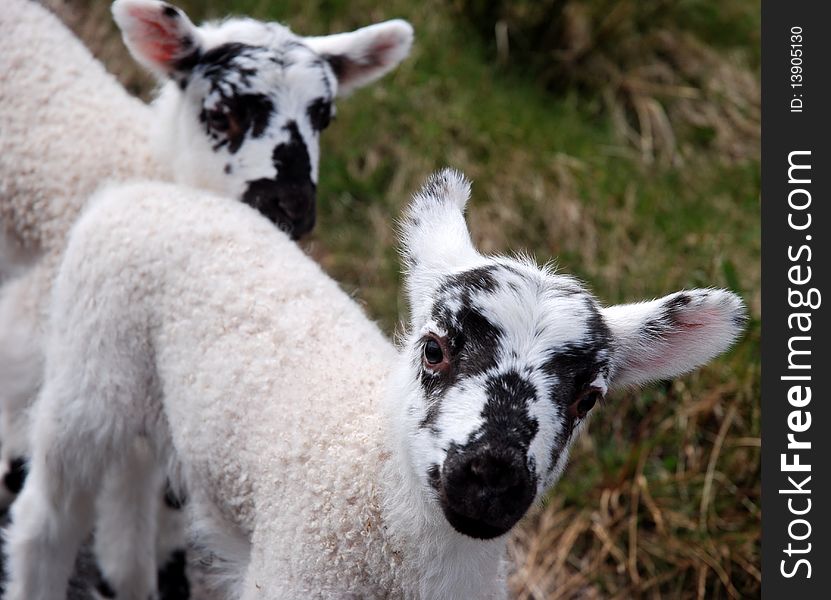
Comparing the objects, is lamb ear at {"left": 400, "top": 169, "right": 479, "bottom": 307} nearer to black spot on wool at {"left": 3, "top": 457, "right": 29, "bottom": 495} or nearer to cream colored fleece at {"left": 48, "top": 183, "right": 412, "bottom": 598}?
cream colored fleece at {"left": 48, "top": 183, "right": 412, "bottom": 598}

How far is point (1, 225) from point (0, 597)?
177 centimetres

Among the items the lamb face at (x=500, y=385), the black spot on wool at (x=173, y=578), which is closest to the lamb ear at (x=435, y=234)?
the lamb face at (x=500, y=385)

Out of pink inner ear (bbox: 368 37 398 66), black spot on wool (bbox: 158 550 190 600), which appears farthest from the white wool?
pink inner ear (bbox: 368 37 398 66)

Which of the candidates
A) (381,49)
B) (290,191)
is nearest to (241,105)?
(290,191)

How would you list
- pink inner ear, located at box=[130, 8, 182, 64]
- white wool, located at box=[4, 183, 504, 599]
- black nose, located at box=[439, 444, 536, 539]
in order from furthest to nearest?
pink inner ear, located at box=[130, 8, 182, 64], white wool, located at box=[4, 183, 504, 599], black nose, located at box=[439, 444, 536, 539]

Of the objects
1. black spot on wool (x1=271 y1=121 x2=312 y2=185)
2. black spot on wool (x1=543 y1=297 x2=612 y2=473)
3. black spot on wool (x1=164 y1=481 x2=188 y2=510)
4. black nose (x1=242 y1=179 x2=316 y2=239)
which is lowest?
black spot on wool (x1=164 y1=481 x2=188 y2=510)

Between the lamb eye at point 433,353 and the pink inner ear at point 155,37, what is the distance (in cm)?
255

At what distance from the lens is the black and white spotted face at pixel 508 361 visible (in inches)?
108

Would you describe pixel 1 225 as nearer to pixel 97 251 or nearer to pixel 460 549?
pixel 97 251

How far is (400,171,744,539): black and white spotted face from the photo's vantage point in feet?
9.03

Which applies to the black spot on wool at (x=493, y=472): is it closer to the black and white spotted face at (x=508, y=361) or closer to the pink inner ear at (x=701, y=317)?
the black and white spotted face at (x=508, y=361)

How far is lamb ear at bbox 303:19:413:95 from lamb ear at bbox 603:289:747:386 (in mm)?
2468

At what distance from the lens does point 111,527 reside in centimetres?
444

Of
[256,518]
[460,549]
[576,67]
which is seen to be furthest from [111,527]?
[576,67]
